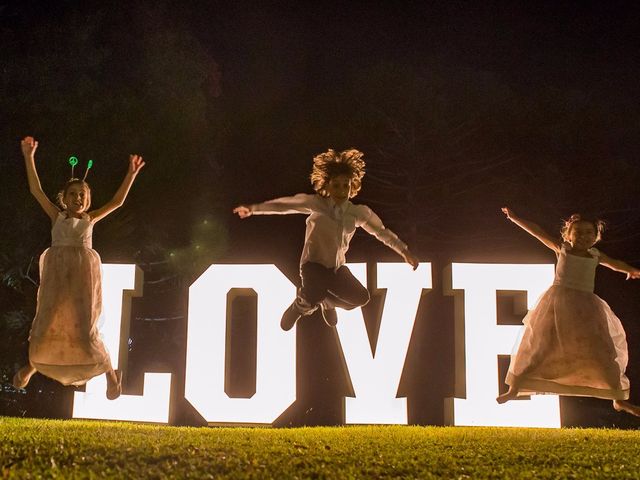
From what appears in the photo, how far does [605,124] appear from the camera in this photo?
13.0 m

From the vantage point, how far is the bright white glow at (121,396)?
881 cm

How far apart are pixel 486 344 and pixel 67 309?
455 cm

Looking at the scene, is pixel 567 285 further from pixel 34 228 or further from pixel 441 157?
pixel 34 228

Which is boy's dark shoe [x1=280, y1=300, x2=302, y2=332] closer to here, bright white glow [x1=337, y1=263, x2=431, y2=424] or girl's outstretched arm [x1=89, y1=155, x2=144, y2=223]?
bright white glow [x1=337, y1=263, x2=431, y2=424]

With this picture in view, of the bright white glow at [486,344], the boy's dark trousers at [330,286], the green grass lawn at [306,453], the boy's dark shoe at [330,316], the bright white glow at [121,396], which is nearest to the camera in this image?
the green grass lawn at [306,453]

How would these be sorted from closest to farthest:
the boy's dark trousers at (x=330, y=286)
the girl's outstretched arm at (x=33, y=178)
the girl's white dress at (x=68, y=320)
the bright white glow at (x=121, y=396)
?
the girl's white dress at (x=68, y=320)
the girl's outstretched arm at (x=33, y=178)
the boy's dark trousers at (x=330, y=286)
the bright white glow at (x=121, y=396)

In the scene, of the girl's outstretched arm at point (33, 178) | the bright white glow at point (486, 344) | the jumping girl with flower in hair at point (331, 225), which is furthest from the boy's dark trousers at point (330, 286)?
the girl's outstretched arm at point (33, 178)

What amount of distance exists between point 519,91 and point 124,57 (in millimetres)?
6837

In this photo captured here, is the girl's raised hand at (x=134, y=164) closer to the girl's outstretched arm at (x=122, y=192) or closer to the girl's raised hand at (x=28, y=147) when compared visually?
the girl's outstretched arm at (x=122, y=192)

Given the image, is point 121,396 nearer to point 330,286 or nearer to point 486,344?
point 330,286

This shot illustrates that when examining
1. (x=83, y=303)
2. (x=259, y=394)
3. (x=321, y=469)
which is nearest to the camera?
(x=321, y=469)

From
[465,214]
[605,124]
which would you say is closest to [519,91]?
[605,124]

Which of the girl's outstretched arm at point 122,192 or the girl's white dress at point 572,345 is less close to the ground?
the girl's outstretched arm at point 122,192

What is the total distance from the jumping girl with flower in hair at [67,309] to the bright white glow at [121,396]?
154cm
